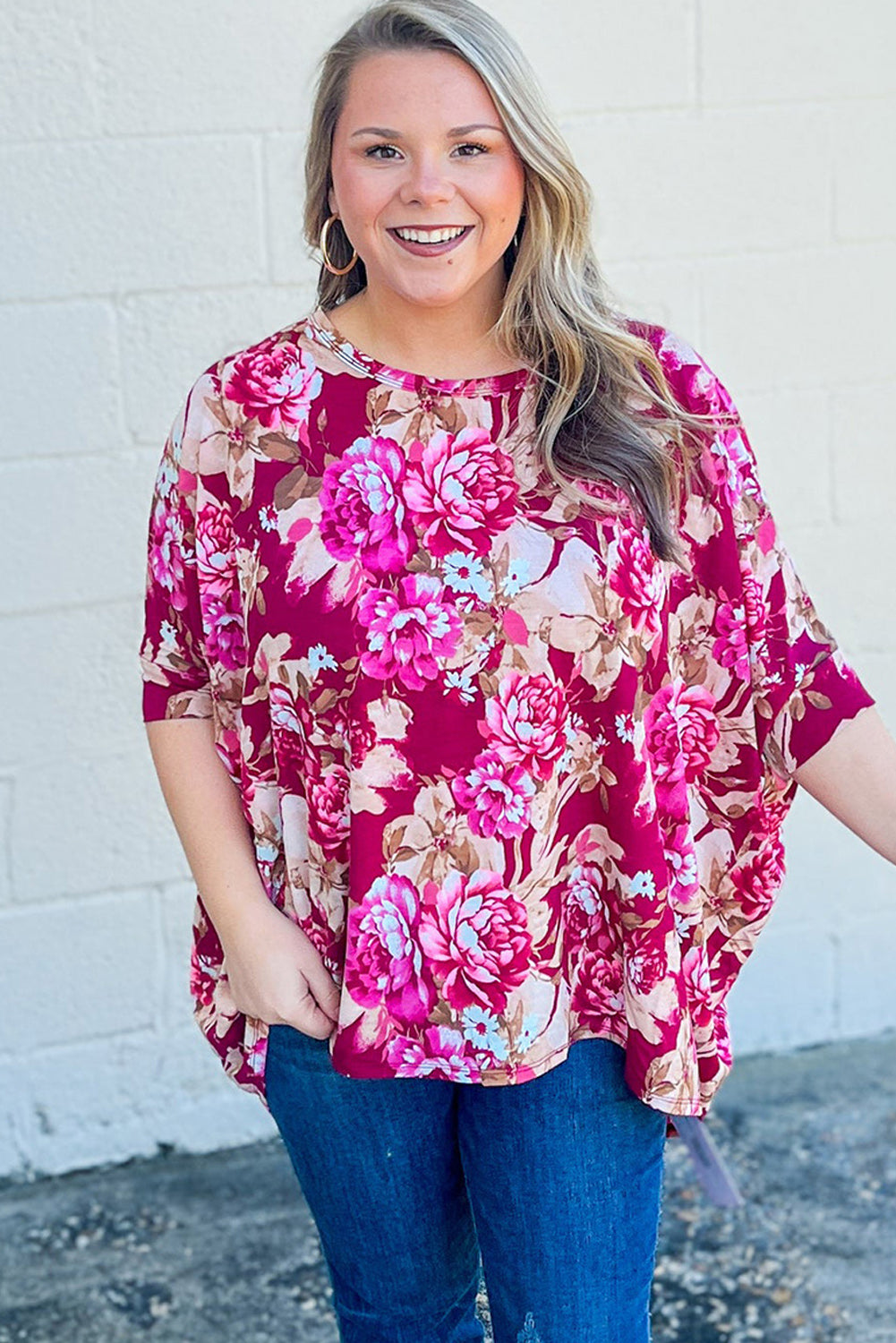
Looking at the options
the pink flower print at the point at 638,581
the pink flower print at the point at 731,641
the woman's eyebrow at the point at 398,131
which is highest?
Result: the woman's eyebrow at the point at 398,131

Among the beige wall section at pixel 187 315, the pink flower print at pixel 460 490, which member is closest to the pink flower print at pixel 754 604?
the pink flower print at pixel 460 490

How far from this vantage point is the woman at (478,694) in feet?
4.63

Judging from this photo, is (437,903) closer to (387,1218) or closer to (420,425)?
(387,1218)

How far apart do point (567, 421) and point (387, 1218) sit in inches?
32.1

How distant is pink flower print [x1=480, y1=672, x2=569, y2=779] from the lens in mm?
1394

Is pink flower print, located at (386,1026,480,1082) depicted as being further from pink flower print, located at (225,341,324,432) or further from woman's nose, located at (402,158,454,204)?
woman's nose, located at (402,158,454,204)

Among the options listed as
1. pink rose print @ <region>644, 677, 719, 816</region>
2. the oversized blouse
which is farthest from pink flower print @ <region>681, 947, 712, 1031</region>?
pink rose print @ <region>644, 677, 719, 816</region>

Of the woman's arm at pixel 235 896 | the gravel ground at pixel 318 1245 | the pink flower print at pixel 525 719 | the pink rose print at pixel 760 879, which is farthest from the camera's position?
the gravel ground at pixel 318 1245

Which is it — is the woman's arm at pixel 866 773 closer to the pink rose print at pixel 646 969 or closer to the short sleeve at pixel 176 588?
the pink rose print at pixel 646 969

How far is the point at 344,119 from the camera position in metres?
1.47

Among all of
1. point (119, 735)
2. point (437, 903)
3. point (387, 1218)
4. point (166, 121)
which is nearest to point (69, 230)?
point (166, 121)

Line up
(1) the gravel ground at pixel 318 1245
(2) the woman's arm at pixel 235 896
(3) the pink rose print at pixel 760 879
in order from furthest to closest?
(1) the gravel ground at pixel 318 1245, (3) the pink rose print at pixel 760 879, (2) the woman's arm at pixel 235 896

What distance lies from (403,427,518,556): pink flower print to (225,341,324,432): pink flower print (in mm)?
Answer: 127

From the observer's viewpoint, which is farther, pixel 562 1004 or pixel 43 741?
pixel 43 741
